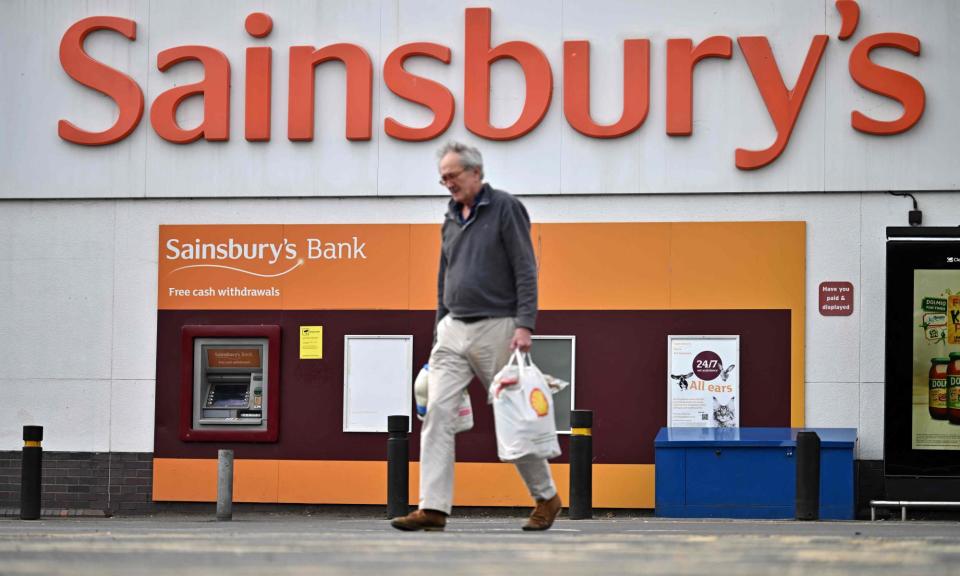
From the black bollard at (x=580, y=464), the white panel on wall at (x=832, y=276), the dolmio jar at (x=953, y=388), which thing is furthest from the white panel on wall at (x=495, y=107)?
the black bollard at (x=580, y=464)

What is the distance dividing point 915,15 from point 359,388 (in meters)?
6.43

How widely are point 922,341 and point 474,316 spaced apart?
7798 mm

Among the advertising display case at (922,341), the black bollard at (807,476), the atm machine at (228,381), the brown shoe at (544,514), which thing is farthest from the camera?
the atm machine at (228,381)

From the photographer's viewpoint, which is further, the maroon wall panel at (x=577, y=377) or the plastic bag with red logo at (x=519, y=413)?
the maroon wall panel at (x=577, y=377)

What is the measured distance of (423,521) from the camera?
8750 millimetres

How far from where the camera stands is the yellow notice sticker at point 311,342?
16766 millimetres

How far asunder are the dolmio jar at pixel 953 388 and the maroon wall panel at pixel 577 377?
4.84ft

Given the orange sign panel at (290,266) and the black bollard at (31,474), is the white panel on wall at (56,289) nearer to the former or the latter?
the orange sign panel at (290,266)

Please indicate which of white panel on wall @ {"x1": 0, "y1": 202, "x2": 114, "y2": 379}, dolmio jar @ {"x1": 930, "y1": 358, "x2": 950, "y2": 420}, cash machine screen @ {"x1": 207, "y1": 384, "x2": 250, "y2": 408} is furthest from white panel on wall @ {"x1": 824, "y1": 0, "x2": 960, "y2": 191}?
white panel on wall @ {"x1": 0, "y1": 202, "x2": 114, "y2": 379}

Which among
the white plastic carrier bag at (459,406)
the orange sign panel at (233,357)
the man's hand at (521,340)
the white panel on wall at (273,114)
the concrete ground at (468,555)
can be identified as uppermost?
the white panel on wall at (273,114)

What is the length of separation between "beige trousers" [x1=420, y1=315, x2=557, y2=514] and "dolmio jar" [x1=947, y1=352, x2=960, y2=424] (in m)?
7.61

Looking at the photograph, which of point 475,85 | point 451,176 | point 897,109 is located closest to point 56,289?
point 475,85

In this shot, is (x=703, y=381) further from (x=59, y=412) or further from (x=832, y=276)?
(x=59, y=412)

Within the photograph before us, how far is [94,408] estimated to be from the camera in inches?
674
